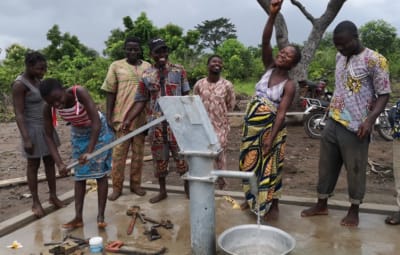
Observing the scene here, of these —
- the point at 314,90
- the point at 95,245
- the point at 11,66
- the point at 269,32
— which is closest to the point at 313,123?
the point at 314,90

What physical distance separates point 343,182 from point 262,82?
2.19 m

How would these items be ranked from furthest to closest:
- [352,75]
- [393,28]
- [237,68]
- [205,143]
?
[393,28], [237,68], [352,75], [205,143]

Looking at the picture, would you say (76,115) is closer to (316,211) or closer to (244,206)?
(244,206)

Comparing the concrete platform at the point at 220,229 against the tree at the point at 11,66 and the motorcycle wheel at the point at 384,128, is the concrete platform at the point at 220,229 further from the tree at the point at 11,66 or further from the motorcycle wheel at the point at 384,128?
the tree at the point at 11,66

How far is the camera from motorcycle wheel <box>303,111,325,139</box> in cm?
764

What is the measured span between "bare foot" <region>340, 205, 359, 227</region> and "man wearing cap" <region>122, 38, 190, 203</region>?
58.8 inches

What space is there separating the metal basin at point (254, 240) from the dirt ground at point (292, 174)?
173 cm

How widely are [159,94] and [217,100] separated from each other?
609 millimetres

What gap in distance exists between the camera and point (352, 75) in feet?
10.1

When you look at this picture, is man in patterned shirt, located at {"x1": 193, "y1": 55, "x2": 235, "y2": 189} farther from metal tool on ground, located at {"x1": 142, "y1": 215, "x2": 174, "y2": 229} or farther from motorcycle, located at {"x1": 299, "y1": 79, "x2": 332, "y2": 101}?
motorcycle, located at {"x1": 299, "y1": 79, "x2": 332, "y2": 101}

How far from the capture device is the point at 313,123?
770cm

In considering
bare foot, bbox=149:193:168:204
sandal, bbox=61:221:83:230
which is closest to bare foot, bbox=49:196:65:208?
sandal, bbox=61:221:83:230

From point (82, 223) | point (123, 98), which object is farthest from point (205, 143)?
point (123, 98)

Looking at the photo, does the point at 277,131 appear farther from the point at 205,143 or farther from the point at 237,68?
the point at 237,68
